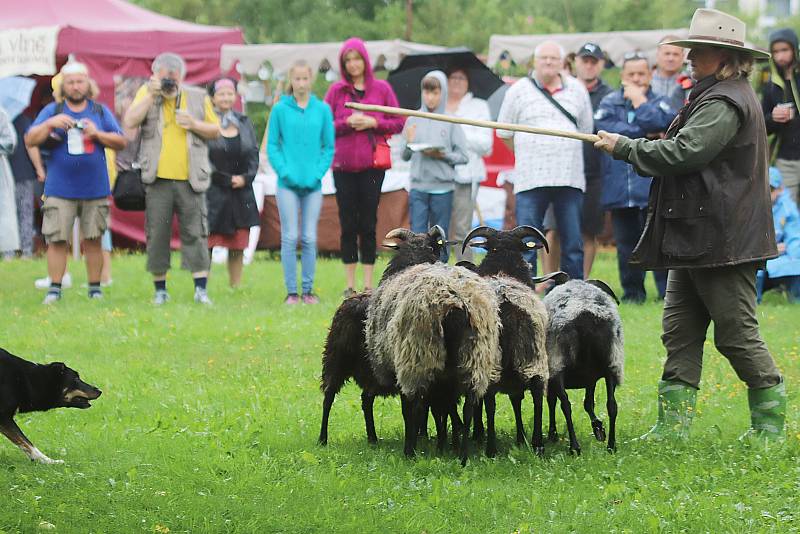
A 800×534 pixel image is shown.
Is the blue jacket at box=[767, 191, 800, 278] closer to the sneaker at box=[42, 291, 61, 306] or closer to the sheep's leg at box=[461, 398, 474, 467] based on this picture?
the sheep's leg at box=[461, 398, 474, 467]

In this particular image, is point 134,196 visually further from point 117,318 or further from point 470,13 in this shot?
point 470,13

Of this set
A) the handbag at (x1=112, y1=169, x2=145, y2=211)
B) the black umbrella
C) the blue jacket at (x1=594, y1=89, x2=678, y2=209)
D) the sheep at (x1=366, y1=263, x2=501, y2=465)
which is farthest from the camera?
the black umbrella

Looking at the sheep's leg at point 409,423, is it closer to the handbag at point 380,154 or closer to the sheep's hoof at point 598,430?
the sheep's hoof at point 598,430

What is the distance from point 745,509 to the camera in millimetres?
5258

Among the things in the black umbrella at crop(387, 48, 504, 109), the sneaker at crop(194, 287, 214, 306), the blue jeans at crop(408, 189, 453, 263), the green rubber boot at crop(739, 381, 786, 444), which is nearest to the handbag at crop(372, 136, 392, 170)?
the blue jeans at crop(408, 189, 453, 263)

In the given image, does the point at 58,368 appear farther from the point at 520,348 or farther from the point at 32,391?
the point at 520,348

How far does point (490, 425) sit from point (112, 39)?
13.9m

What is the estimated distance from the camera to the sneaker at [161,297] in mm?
11805

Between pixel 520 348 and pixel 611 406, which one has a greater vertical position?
pixel 520 348

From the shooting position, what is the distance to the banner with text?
17281 millimetres

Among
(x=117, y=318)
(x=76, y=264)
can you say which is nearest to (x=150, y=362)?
(x=117, y=318)

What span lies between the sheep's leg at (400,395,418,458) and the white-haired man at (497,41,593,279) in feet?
18.2

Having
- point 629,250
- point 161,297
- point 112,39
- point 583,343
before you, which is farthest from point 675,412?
point 112,39

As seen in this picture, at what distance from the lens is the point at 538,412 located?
6070mm
